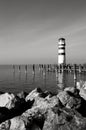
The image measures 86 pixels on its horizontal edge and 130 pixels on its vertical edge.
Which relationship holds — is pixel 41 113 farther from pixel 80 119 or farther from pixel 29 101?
pixel 29 101

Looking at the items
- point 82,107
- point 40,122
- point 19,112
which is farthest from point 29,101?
point 40,122

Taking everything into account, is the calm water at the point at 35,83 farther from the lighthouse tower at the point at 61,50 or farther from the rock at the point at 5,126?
the rock at the point at 5,126

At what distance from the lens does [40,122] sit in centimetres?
811

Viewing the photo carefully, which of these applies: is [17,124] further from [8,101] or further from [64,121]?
[8,101]

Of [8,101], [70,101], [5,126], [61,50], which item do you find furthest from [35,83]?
[5,126]

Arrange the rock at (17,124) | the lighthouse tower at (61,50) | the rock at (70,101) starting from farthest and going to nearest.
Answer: the lighthouse tower at (61,50), the rock at (70,101), the rock at (17,124)

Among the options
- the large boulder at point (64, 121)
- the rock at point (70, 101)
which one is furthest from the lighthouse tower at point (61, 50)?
the large boulder at point (64, 121)

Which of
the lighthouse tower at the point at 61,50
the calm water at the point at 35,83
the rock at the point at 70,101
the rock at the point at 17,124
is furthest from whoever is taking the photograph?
the lighthouse tower at the point at 61,50

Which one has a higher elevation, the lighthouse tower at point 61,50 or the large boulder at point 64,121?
the lighthouse tower at point 61,50

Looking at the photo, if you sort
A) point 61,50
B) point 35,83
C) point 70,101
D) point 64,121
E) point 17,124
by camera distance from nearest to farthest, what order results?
point 17,124, point 64,121, point 70,101, point 35,83, point 61,50

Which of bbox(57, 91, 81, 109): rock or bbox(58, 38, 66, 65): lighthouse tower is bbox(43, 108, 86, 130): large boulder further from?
bbox(58, 38, 66, 65): lighthouse tower

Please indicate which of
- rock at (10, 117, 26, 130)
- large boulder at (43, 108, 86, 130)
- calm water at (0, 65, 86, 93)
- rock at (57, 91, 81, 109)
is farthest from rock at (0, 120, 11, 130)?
calm water at (0, 65, 86, 93)

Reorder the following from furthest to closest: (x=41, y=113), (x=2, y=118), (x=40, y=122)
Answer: (x=2, y=118) → (x=41, y=113) → (x=40, y=122)

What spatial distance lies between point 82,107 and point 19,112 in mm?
3679
